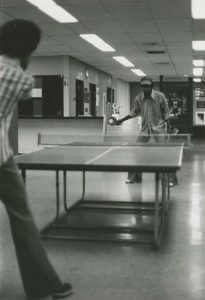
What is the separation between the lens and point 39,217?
4762 millimetres

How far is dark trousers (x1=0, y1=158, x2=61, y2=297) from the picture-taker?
2.55 meters

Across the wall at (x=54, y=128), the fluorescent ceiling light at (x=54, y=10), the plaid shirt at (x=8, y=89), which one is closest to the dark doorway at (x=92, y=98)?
the wall at (x=54, y=128)

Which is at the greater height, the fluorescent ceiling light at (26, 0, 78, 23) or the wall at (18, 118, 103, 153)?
the fluorescent ceiling light at (26, 0, 78, 23)

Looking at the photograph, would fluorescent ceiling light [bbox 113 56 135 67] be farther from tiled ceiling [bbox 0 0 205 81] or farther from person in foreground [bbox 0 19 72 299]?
person in foreground [bbox 0 19 72 299]

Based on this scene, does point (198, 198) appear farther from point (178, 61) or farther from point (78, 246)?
point (178, 61)

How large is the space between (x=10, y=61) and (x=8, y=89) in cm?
18

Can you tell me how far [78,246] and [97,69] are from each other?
13.7 metres

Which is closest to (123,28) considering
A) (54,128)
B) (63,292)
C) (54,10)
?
(54,10)

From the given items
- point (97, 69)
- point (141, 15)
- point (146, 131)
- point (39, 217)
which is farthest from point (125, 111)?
point (39, 217)

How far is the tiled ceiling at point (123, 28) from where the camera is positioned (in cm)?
750

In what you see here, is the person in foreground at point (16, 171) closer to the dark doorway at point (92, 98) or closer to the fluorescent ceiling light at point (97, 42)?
the fluorescent ceiling light at point (97, 42)

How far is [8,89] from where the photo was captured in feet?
7.92

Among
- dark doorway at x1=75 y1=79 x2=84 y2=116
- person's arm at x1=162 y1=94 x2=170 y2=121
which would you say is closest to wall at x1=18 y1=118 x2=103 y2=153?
person's arm at x1=162 y1=94 x2=170 y2=121

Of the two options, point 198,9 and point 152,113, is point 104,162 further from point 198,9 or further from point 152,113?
point 198,9
